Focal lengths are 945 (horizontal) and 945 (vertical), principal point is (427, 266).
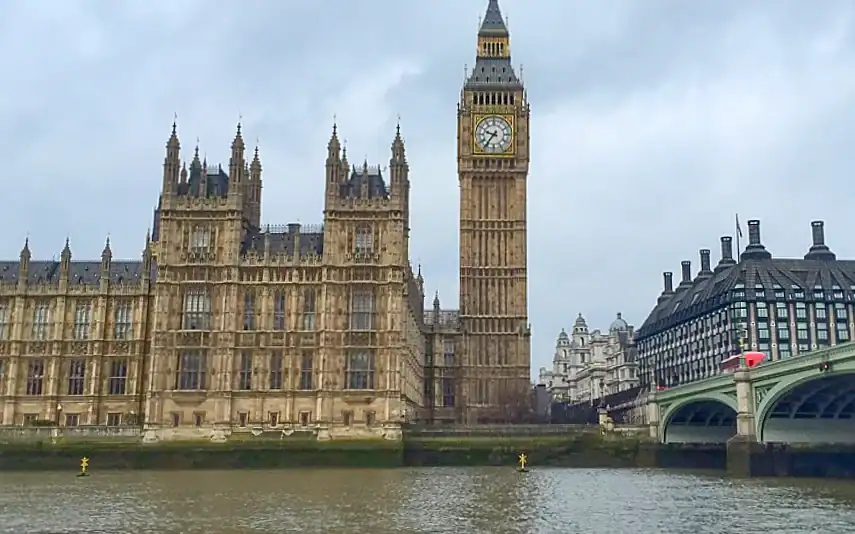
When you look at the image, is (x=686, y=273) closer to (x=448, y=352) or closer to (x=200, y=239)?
(x=448, y=352)

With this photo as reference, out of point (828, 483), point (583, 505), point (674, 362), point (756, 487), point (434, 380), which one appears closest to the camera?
point (583, 505)

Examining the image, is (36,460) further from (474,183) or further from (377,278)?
(474,183)

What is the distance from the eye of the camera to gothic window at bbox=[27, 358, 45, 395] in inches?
3356

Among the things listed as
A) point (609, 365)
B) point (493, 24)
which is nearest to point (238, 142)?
point (493, 24)

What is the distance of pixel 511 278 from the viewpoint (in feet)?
381

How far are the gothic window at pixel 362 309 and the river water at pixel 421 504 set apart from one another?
20610 mm

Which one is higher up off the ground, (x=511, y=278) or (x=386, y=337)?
(x=511, y=278)

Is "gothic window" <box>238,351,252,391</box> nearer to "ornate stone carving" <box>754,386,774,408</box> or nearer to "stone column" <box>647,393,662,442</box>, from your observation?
"stone column" <box>647,393,662,442</box>

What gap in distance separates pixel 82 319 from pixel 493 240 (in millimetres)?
51149

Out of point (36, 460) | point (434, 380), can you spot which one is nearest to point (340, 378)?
point (36, 460)

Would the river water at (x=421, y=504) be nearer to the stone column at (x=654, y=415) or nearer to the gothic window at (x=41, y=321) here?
the stone column at (x=654, y=415)

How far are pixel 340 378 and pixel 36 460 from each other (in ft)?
80.5

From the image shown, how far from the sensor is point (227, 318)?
8075 cm

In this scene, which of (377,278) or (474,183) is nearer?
(377,278)
